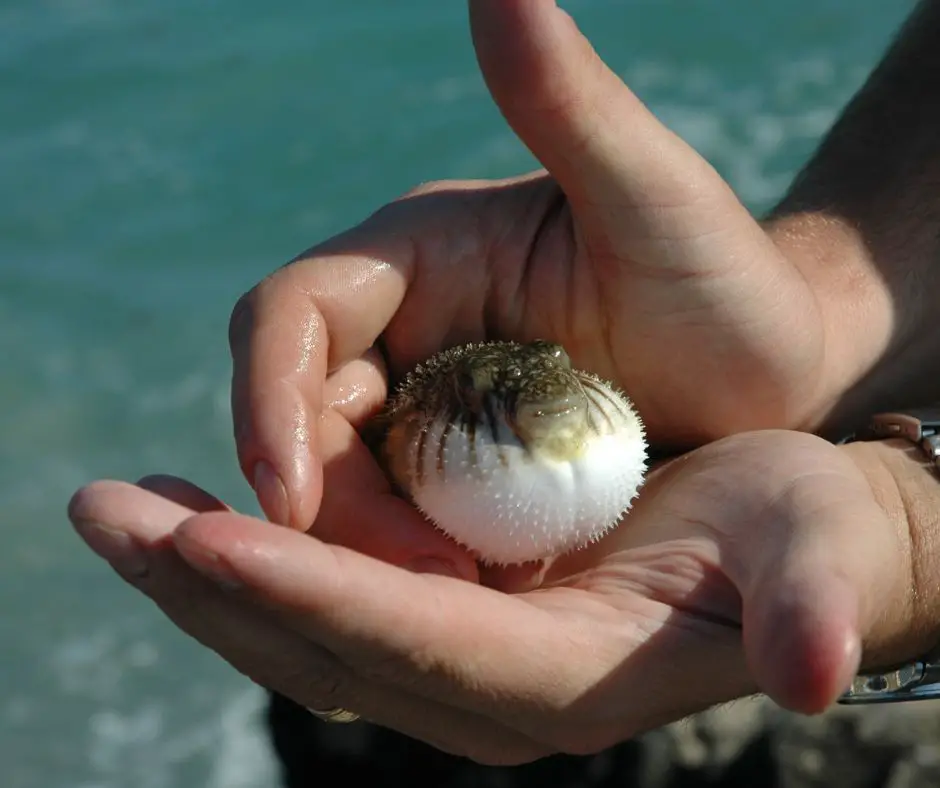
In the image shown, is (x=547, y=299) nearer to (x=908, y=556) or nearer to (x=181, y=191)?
(x=908, y=556)

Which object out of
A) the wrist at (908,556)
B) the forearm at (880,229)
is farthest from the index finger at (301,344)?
the forearm at (880,229)

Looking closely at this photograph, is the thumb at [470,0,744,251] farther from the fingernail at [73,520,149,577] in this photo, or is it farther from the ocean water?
the ocean water

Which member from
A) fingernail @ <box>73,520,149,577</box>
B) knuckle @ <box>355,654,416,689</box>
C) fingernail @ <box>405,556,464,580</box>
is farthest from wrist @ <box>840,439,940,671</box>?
fingernail @ <box>73,520,149,577</box>

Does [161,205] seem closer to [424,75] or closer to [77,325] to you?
[77,325]

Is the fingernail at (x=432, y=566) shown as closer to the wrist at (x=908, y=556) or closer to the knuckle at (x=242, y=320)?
the knuckle at (x=242, y=320)

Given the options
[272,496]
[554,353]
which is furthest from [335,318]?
[272,496]
